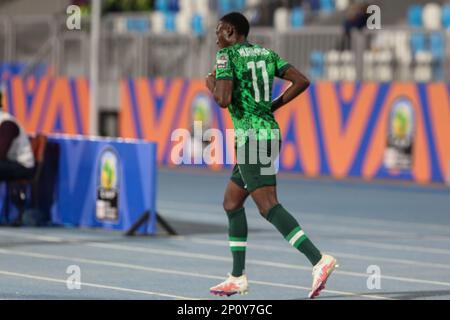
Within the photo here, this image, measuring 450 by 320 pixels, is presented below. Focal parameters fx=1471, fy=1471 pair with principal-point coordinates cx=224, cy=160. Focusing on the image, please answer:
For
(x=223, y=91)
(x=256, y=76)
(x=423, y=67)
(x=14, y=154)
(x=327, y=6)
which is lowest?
(x=14, y=154)

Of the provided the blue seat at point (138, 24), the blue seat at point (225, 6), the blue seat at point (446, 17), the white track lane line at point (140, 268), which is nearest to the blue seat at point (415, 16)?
the blue seat at point (446, 17)

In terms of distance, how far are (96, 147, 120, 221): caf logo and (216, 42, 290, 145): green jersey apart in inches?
241

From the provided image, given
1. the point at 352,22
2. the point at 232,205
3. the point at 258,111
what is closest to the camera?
the point at 258,111

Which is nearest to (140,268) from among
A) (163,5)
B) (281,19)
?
(281,19)

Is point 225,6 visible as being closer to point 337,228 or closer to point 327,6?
point 327,6

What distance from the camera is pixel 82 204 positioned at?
1711 cm

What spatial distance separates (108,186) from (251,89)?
21.0 feet

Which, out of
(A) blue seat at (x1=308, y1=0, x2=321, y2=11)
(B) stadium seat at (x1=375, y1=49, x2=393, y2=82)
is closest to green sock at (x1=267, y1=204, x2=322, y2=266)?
(B) stadium seat at (x1=375, y1=49, x2=393, y2=82)

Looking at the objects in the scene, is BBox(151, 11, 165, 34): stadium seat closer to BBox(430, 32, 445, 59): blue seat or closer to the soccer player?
BBox(430, 32, 445, 59): blue seat

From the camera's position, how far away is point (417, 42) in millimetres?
25812

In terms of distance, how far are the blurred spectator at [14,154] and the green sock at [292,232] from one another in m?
6.69

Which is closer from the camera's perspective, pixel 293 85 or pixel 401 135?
pixel 293 85

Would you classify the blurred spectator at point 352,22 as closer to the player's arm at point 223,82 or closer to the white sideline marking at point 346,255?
the white sideline marking at point 346,255
